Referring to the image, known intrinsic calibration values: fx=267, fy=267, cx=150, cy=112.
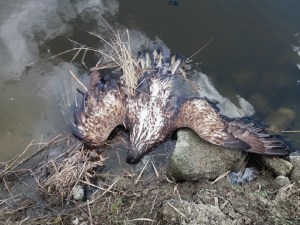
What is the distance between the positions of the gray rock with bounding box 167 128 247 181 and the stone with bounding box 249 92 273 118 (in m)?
1.11

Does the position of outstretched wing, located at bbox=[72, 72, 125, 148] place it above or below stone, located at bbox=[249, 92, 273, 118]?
below

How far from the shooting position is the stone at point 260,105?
4770mm

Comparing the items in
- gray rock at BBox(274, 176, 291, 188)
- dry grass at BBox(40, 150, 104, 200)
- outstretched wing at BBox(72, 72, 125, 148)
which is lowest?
dry grass at BBox(40, 150, 104, 200)

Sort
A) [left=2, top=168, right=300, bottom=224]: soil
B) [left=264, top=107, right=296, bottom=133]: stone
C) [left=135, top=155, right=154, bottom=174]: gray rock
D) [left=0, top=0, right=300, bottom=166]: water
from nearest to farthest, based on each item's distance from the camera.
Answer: [left=2, top=168, right=300, bottom=224]: soil < [left=135, top=155, right=154, bottom=174]: gray rock < [left=0, top=0, right=300, bottom=166]: water < [left=264, top=107, right=296, bottom=133]: stone

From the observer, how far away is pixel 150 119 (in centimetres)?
402

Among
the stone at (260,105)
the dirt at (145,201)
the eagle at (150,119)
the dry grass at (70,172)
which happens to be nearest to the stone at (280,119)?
the stone at (260,105)

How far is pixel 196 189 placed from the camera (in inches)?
143

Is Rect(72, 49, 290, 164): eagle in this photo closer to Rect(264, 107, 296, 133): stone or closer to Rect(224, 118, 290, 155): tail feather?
Rect(224, 118, 290, 155): tail feather

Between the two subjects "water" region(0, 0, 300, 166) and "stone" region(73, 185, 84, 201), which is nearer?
"stone" region(73, 185, 84, 201)

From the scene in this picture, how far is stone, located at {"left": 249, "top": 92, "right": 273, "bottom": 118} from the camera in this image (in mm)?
4770

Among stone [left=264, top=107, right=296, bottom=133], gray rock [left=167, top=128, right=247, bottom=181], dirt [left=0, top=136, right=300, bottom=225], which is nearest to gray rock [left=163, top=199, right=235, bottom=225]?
dirt [left=0, top=136, right=300, bottom=225]

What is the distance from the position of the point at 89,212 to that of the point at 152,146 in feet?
4.37

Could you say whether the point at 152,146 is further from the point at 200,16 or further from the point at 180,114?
the point at 200,16

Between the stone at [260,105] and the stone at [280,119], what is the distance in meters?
0.09
